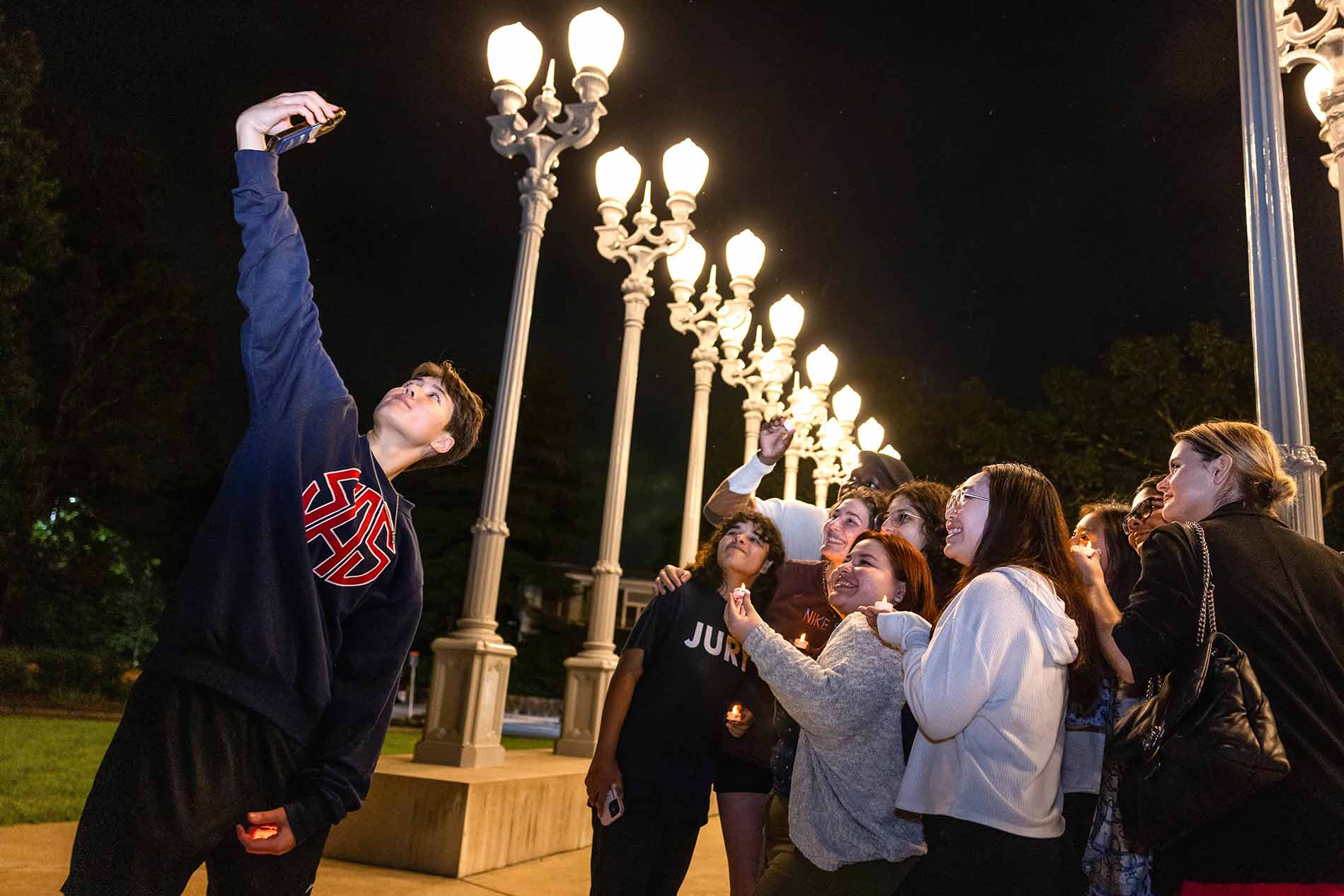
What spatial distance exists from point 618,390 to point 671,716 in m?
7.09

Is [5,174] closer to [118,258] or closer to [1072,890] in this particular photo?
[118,258]

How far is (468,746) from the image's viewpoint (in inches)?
324

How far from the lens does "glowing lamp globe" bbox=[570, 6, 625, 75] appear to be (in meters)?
9.41

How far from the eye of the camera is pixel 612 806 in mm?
4027

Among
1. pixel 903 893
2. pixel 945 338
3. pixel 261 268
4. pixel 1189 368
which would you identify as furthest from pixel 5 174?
pixel 1189 368

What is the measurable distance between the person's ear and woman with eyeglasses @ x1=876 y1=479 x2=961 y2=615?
190cm

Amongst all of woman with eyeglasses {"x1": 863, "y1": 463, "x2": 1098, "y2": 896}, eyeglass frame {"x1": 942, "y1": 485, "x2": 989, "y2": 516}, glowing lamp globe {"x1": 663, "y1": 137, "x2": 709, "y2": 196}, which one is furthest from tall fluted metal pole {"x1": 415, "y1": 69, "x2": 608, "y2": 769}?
woman with eyeglasses {"x1": 863, "y1": 463, "x2": 1098, "y2": 896}

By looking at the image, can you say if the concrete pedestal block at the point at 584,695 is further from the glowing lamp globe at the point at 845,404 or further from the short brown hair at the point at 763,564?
the glowing lamp globe at the point at 845,404

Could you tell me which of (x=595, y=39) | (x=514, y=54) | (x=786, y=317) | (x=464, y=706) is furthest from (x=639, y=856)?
(x=786, y=317)

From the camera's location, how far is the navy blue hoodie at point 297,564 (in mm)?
2516

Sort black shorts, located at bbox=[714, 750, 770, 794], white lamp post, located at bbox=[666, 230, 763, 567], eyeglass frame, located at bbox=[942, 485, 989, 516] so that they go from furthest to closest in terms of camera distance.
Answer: white lamp post, located at bbox=[666, 230, 763, 567], black shorts, located at bbox=[714, 750, 770, 794], eyeglass frame, located at bbox=[942, 485, 989, 516]

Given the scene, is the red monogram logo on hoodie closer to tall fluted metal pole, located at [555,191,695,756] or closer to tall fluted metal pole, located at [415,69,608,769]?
tall fluted metal pole, located at [415,69,608,769]

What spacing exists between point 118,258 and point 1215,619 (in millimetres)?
32349

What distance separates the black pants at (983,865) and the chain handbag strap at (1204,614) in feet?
1.37
